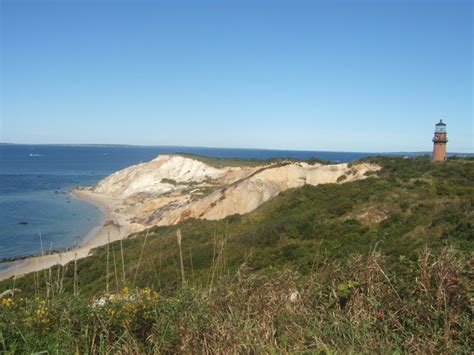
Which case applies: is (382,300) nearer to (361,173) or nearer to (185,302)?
(185,302)

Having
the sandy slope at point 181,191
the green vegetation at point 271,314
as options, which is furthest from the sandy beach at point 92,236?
the green vegetation at point 271,314

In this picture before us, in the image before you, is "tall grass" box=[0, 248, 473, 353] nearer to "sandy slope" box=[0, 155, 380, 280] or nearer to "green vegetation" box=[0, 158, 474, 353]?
"green vegetation" box=[0, 158, 474, 353]

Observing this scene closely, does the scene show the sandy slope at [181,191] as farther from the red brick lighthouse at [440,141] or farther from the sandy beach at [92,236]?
the red brick lighthouse at [440,141]

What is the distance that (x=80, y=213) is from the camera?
5522cm

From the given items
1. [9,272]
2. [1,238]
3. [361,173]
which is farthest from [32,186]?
[361,173]

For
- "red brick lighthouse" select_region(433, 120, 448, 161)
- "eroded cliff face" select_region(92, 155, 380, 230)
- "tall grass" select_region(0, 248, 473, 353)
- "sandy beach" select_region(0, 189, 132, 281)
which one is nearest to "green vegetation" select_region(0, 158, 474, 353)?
"tall grass" select_region(0, 248, 473, 353)

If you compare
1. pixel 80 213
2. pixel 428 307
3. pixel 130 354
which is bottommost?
pixel 80 213

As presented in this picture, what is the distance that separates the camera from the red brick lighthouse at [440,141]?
112ft

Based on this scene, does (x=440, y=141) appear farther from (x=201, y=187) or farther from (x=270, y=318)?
(x=270, y=318)

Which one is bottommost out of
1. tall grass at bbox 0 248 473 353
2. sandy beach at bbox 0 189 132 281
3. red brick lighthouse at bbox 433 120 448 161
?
sandy beach at bbox 0 189 132 281

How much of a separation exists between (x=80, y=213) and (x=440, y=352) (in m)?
56.4

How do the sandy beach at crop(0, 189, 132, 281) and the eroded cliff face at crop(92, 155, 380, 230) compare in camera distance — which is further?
the eroded cliff face at crop(92, 155, 380, 230)

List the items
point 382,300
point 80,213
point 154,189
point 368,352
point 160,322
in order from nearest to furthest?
1. point 368,352
2. point 160,322
3. point 382,300
4. point 80,213
5. point 154,189

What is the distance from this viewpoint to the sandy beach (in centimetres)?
2726
